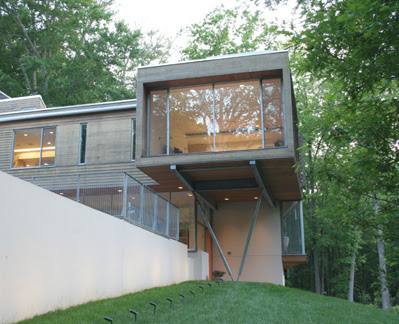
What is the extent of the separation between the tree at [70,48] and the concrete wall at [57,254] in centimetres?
1929

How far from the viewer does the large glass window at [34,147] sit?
18.8 meters

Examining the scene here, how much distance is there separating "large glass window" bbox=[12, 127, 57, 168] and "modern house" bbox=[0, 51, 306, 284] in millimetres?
41

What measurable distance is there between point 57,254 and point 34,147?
1226 centimetres

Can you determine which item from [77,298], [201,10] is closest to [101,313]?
[77,298]

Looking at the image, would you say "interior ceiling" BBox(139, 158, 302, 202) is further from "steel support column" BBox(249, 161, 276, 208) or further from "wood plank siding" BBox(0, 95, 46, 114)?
"wood plank siding" BBox(0, 95, 46, 114)

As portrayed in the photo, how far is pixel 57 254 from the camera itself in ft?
25.8

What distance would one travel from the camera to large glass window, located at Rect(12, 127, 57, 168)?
1884 centimetres

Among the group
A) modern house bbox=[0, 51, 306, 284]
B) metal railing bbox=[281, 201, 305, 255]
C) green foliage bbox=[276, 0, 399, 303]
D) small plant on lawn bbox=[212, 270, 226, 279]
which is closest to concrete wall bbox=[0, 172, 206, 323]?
modern house bbox=[0, 51, 306, 284]

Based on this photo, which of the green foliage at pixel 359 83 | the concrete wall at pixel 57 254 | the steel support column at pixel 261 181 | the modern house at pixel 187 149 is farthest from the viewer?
the steel support column at pixel 261 181

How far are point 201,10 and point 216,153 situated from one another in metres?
21.7

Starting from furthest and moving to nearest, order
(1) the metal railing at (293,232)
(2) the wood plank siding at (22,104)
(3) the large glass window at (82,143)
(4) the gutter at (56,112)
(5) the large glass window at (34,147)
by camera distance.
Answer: (2) the wood plank siding at (22,104) → (1) the metal railing at (293,232) → (5) the large glass window at (34,147) → (3) the large glass window at (82,143) → (4) the gutter at (56,112)

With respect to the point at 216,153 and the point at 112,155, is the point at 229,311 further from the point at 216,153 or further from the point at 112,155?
the point at 112,155

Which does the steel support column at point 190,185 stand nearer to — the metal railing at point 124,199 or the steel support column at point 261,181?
the metal railing at point 124,199

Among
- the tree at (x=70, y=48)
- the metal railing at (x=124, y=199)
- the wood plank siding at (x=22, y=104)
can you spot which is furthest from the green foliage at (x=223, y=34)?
the metal railing at (x=124, y=199)
